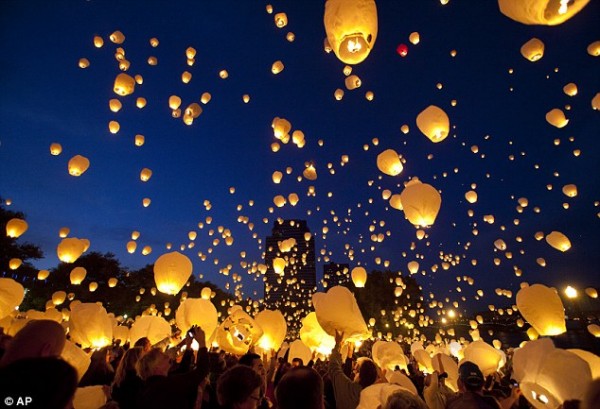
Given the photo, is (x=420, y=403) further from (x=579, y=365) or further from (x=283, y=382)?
(x=579, y=365)

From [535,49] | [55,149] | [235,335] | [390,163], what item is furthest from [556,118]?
[55,149]

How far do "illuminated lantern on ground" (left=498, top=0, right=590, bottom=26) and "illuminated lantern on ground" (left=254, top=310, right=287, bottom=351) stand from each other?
5.92 m

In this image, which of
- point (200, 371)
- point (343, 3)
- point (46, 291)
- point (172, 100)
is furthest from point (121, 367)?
point (46, 291)

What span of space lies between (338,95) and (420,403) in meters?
7.94

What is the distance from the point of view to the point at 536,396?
283cm

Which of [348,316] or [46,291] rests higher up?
[46,291]

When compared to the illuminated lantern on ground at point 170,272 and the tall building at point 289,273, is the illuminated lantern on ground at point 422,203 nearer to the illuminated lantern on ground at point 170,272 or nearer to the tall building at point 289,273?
the illuminated lantern on ground at point 170,272

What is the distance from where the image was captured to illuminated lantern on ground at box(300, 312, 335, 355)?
19.3 feet

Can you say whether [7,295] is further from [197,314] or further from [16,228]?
[16,228]

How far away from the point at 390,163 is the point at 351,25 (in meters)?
3.65

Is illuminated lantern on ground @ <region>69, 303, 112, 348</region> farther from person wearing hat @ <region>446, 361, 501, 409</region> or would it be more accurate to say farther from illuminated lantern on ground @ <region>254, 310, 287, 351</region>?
person wearing hat @ <region>446, 361, 501, 409</region>

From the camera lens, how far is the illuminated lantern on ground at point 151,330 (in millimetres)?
6395

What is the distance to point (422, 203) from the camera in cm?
465

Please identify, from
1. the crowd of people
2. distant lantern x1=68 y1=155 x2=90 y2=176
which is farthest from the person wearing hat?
distant lantern x1=68 y1=155 x2=90 y2=176
